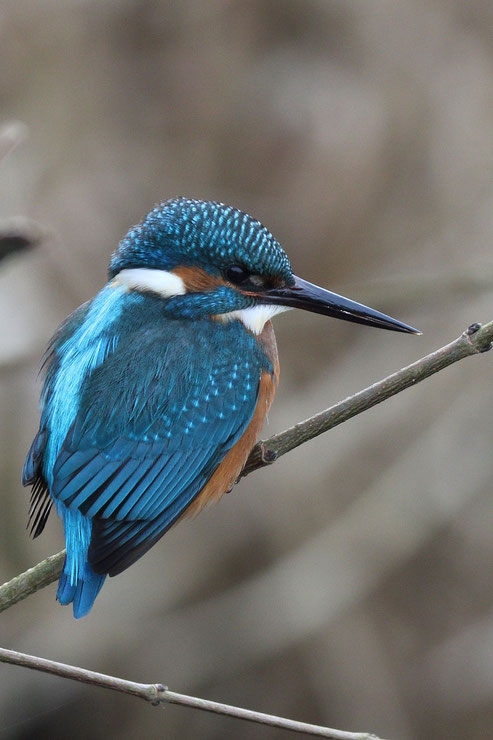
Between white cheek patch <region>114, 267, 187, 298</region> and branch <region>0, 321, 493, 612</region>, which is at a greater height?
white cheek patch <region>114, 267, 187, 298</region>

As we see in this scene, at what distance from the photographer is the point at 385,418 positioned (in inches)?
155

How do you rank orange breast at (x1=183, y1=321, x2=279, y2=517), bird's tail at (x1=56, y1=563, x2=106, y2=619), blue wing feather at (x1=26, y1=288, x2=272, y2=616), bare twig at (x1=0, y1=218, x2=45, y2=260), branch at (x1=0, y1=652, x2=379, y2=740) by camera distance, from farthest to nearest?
orange breast at (x1=183, y1=321, x2=279, y2=517) < blue wing feather at (x1=26, y1=288, x2=272, y2=616) < bird's tail at (x1=56, y1=563, x2=106, y2=619) < branch at (x1=0, y1=652, x2=379, y2=740) < bare twig at (x1=0, y1=218, x2=45, y2=260)

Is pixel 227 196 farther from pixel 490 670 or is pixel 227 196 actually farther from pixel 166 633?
pixel 490 670

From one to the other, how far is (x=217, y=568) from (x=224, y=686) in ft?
1.62

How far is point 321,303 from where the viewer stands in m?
2.45

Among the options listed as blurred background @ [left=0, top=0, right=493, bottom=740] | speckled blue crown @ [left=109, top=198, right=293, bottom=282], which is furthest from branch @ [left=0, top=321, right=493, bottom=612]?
blurred background @ [left=0, top=0, right=493, bottom=740]

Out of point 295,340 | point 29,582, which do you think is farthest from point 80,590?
point 295,340

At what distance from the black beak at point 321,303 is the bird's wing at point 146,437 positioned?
191mm

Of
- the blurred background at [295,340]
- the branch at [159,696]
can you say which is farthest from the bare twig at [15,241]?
the blurred background at [295,340]

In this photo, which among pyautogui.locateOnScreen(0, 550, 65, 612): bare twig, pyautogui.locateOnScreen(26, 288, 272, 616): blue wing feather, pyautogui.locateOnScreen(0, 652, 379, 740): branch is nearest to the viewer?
pyautogui.locateOnScreen(0, 652, 379, 740): branch

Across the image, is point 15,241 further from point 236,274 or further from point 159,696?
point 236,274

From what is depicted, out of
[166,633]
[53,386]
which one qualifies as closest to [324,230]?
[166,633]

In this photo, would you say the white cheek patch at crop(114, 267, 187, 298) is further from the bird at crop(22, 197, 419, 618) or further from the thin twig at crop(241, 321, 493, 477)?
A: the thin twig at crop(241, 321, 493, 477)

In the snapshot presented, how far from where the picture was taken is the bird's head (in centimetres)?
239
